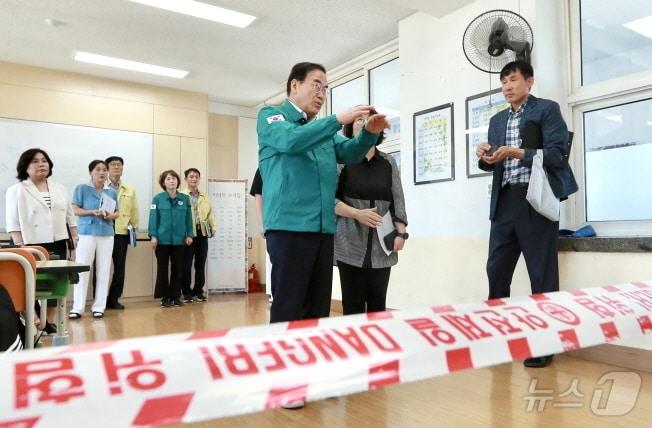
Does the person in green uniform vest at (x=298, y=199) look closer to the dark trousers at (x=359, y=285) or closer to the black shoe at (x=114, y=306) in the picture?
the dark trousers at (x=359, y=285)

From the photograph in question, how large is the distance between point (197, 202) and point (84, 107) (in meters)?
1.61

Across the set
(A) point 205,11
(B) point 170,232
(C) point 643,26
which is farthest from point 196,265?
(C) point 643,26

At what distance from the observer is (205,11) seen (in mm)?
3832

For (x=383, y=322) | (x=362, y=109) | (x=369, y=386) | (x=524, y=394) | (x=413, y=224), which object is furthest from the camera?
(x=413, y=224)

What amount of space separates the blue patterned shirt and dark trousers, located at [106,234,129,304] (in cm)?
392

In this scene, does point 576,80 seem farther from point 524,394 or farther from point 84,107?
point 84,107

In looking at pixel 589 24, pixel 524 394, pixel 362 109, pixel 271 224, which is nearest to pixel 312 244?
pixel 271 224

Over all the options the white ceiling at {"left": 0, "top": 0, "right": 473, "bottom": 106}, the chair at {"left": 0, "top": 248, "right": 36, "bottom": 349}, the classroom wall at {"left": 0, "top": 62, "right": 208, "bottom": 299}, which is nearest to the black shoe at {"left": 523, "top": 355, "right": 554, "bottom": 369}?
the chair at {"left": 0, "top": 248, "right": 36, "bottom": 349}

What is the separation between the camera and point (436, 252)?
3455 mm

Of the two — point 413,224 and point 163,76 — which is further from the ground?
point 163,76

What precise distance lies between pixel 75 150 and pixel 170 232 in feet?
4.73

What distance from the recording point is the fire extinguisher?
6391mm

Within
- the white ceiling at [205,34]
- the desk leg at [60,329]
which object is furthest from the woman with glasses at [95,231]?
the desk leg at [60,329]

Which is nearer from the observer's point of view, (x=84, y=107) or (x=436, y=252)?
(x=436, y=252)
